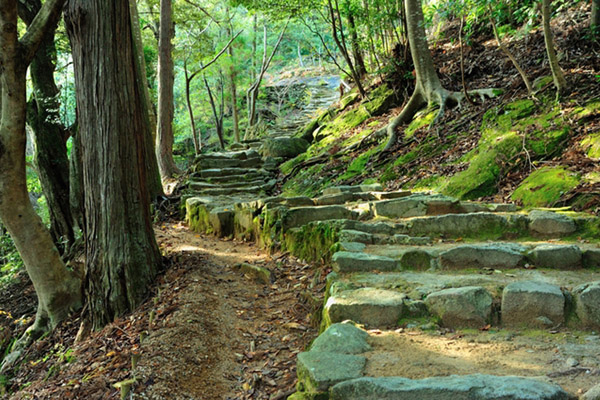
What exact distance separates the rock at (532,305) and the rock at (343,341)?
91 centimetres

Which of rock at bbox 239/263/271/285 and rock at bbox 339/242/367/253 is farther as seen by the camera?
rock at bbox 239/263/271/285

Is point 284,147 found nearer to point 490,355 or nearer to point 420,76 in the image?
point 420,76

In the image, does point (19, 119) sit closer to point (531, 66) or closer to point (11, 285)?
point (11, 285)

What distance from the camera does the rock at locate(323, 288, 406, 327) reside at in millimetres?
2695

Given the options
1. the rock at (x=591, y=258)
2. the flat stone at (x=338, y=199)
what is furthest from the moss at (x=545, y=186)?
the flat stone at (x=338, y=199)

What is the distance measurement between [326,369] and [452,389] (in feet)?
2.07

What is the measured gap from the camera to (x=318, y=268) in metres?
4.32

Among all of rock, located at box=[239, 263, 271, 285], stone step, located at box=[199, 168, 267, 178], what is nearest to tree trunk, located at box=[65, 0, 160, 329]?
rock, located at box=[239, 263, 271, 285]

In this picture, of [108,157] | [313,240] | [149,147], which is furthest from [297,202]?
[149,147]

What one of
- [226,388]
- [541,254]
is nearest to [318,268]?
[226,388]

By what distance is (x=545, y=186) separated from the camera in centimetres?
491

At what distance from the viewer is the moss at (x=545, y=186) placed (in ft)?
15.4

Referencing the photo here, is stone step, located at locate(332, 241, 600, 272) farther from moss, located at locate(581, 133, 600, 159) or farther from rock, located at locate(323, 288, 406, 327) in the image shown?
moss, located at locate(581, 133, 600, 159)

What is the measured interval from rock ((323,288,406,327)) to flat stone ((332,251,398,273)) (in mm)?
613
